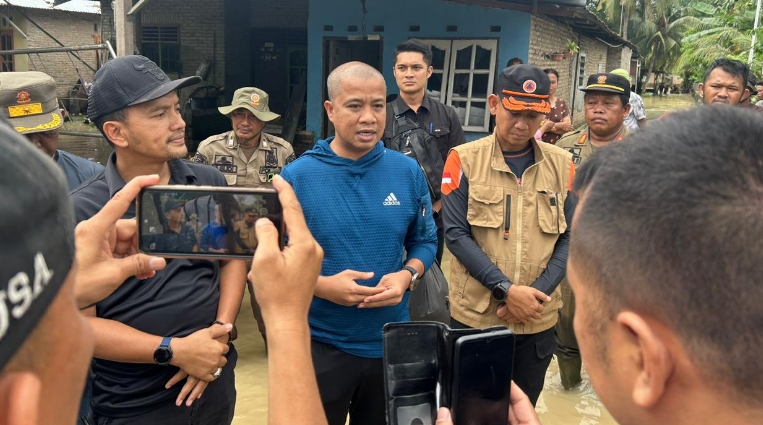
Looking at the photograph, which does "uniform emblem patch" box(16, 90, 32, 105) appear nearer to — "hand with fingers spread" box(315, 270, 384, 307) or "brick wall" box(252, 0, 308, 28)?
"hand with fingers spread" box(315, 270, 384, 307)

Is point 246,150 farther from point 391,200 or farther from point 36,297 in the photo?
point 36,297

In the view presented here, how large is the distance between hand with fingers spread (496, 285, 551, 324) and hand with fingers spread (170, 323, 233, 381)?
1.28 metres

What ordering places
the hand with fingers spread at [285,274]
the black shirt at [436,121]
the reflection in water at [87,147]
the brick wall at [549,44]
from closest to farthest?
the hand with fingers spread at [285,274] < the black shirt at [436,121] < the brick wall at [549,44] < the reflection in water at [87,147]

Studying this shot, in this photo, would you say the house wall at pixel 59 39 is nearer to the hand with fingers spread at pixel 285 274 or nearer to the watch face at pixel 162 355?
the watch face at pixel 162 355

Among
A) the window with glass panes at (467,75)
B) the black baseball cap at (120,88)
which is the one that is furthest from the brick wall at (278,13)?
the black baseball cap at (120,88)

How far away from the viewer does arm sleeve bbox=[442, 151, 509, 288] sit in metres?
2.78

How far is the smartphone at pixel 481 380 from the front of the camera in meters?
1.36

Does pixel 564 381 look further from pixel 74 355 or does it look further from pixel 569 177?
pixel 74 355

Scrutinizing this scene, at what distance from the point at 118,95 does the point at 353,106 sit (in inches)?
38.2

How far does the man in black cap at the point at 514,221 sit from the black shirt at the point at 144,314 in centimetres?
126

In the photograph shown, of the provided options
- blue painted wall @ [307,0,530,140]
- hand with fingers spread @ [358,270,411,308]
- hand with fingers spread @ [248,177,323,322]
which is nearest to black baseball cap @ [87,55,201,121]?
hand with fingers spread @ [358,270,411,308]

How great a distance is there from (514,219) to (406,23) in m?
7.52

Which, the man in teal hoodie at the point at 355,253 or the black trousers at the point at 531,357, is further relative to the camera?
the black trousers at the point at 531,357

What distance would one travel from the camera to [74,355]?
0.80 m
